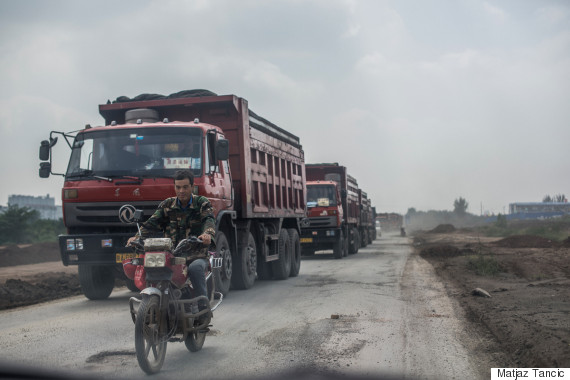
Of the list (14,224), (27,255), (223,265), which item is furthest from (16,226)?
(223,265)

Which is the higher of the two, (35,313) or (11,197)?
(11,197)

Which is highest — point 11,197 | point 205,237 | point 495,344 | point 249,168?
point 11,197

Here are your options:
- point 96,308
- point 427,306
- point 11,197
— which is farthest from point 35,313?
point 11,197

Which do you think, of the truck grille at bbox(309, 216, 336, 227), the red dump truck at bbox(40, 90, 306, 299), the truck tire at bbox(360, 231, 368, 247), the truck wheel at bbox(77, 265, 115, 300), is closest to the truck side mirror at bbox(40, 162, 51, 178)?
the red dump truck at bbox(40, 90, 306, 299)

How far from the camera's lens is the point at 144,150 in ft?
32.5

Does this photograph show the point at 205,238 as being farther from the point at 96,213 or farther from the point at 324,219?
the point at 324,219

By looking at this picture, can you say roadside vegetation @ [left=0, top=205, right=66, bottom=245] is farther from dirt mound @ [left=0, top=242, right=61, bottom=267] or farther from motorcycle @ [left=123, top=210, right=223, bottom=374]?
motorcycle @ [left=123, top=210, right=223, bottom=374]

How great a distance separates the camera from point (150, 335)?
16.9 feet

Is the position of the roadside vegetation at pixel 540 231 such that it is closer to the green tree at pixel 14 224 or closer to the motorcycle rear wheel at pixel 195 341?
the green tree at pixel 14 224

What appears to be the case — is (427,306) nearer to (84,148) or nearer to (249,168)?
(249,168)

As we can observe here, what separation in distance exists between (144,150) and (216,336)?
3.92 metres

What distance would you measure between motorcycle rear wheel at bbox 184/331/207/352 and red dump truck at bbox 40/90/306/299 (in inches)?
140

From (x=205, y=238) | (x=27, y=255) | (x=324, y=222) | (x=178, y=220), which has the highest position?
(x=324, y=222)

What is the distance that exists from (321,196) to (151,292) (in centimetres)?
1848
